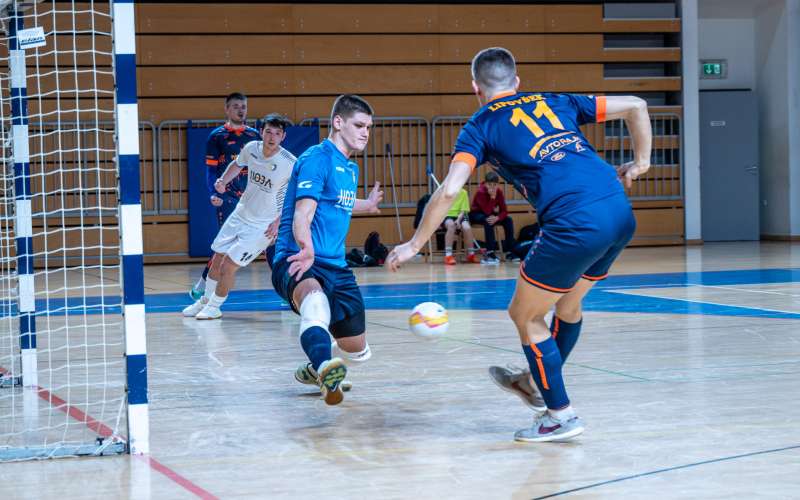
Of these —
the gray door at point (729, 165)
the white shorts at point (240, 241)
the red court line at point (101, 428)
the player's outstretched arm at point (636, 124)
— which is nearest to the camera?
the red court line at point (101, 428)

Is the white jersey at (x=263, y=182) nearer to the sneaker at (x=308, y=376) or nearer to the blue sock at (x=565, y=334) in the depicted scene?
the sneaker at (x=308, y=376)

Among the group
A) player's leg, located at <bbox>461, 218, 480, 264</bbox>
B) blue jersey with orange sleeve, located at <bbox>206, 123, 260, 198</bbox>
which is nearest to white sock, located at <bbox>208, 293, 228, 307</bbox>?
blue jersey with orange sleeve, located at <bbox>206, 123, 260, 198</bbox>

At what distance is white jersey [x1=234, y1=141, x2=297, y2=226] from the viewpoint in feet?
31.7

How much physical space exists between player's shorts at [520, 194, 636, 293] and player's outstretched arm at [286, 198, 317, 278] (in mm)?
1352

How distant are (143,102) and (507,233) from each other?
7309mm

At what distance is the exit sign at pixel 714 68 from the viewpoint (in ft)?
77.5

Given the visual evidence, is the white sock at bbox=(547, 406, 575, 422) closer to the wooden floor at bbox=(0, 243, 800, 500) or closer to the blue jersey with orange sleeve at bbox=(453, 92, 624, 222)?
the wooden floor at bbox=(0, 243, 800, 500)

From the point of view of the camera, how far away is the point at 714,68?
77.7ft

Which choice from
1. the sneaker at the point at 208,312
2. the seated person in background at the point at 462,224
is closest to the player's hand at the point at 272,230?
the sneaker at the point at 208,312

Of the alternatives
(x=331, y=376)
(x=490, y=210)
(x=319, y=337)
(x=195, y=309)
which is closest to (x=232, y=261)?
(x=195, y=309)

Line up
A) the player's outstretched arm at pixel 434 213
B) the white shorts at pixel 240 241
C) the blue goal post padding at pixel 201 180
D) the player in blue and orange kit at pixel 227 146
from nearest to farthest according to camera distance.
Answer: the player's outstretched arm at pixel 434 213 → the white shorts at pixel 240 241 → the player in blue and orange kit at pixel 227 146 → the blue goal post padding at pixel 201 180

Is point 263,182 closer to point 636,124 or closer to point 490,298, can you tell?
point 490,298

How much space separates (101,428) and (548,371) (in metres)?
2.23

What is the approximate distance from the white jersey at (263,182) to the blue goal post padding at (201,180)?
957 cm
